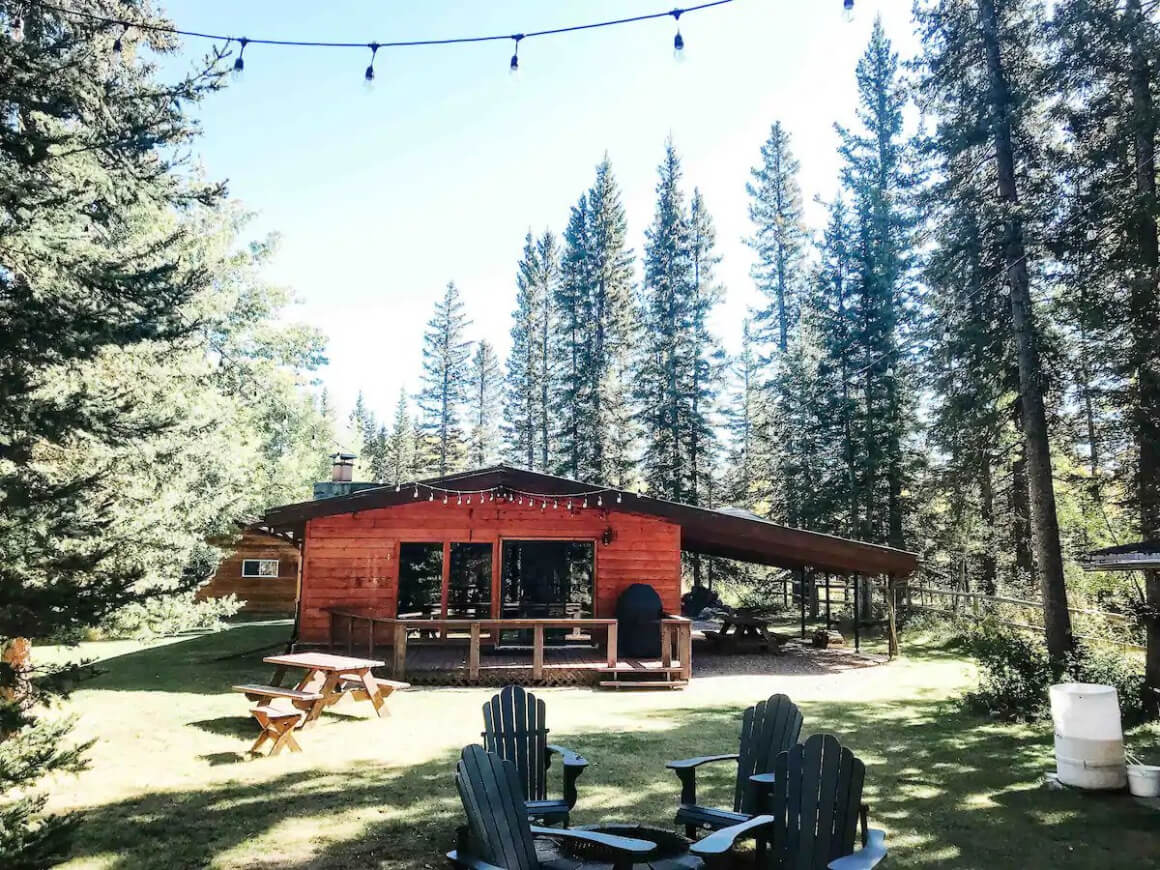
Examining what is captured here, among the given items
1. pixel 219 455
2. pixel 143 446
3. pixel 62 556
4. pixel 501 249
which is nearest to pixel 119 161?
pixel 143 446

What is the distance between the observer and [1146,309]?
8734mm

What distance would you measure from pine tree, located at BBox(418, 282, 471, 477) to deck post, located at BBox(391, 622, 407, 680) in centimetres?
2891

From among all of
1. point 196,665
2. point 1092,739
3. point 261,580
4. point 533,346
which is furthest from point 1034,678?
point 533,346

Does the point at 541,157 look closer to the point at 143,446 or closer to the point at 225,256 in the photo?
the point at 143,446

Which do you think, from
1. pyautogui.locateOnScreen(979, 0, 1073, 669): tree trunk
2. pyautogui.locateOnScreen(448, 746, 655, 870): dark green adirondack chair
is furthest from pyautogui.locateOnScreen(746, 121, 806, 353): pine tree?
pyautogui.locateOnScreen(448, 746, 655, 870): dark green adirondack chair

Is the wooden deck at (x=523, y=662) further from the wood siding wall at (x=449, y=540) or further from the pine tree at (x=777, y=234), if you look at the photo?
the pine tree at (x=777, y=234)

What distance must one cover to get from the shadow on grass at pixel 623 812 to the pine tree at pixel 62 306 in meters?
→ 0.79

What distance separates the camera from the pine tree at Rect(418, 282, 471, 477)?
39312 mm

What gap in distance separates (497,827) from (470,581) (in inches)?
687

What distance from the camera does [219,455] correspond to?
41.9 feet

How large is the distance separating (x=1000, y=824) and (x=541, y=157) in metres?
8.75

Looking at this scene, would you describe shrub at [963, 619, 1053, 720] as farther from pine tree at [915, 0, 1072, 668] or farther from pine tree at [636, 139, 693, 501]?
pine tree at [636, 139, 693, 501]

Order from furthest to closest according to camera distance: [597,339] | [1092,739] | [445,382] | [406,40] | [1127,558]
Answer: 1. [445,382]
2. [597,339]
3. [1127,558]
4. [1092,739]
5. [406,40]

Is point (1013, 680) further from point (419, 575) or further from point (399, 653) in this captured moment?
point (419, 575)
